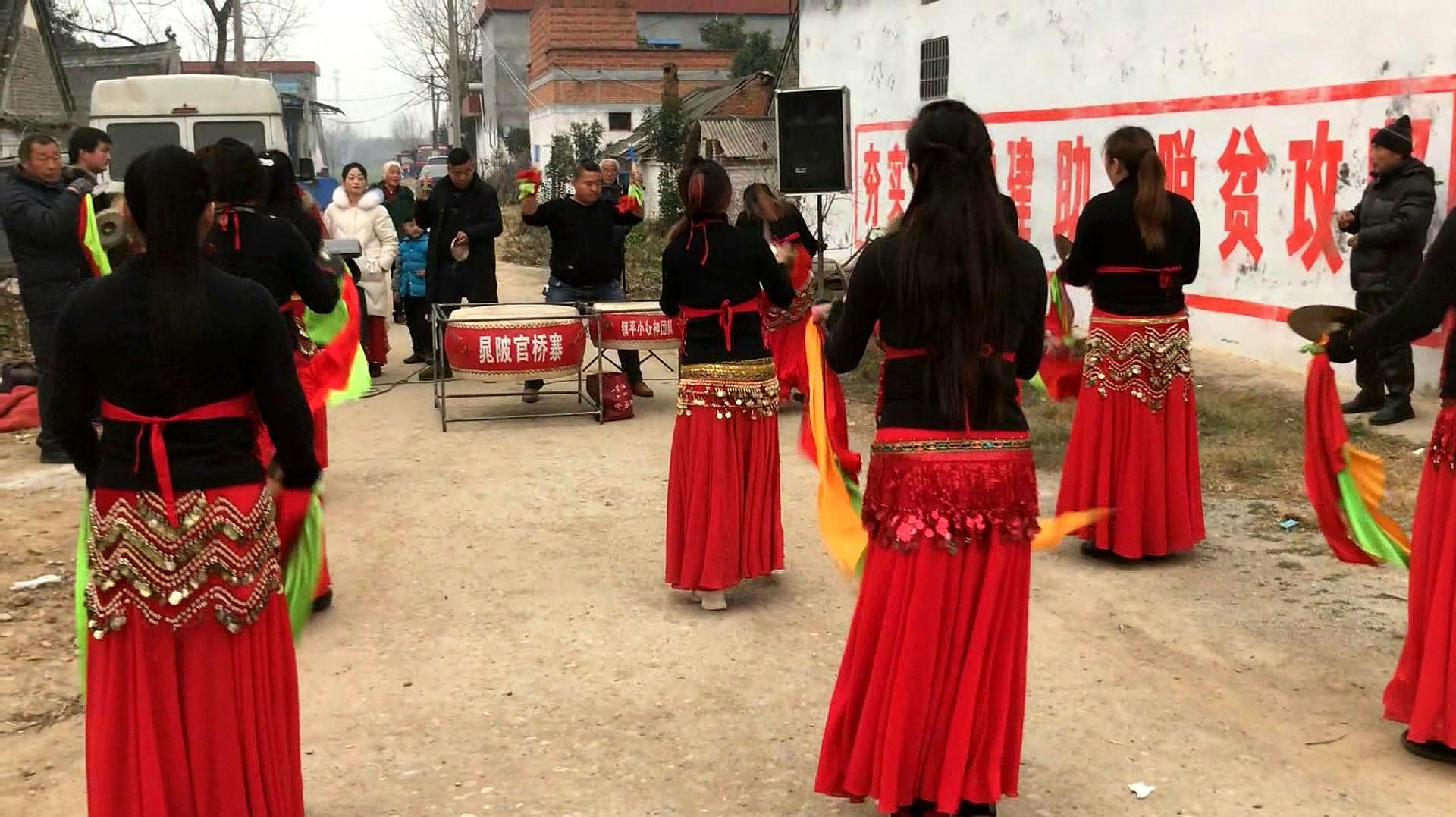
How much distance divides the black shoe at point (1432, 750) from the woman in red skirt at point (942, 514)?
1.47 metres

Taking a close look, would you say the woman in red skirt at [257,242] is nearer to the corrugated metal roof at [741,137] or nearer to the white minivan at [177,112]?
the white minivan at [177,112]

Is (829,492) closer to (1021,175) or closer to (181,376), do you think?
(181,376)

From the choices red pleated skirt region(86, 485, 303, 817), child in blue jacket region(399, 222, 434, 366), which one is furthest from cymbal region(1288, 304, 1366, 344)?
child in blue jacket region(399, 222, 434, 366)

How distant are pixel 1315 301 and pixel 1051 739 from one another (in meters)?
7.08

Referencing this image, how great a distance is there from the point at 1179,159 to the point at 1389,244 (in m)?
3.52

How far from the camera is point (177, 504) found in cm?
311

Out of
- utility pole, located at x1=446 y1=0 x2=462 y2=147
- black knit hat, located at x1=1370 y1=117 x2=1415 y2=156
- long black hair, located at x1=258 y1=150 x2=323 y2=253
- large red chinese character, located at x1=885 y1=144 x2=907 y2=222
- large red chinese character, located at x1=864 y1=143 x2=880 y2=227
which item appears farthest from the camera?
utility pole, located at x1=446 y1=0 x2=462 y2=147

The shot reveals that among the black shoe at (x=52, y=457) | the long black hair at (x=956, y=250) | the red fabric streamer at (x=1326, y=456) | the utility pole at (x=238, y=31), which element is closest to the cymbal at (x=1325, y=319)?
the red fabric streamer at (x=1326, y=456)

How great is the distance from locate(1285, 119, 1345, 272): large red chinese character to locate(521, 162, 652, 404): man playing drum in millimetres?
5156

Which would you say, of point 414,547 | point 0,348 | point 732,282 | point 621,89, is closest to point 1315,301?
point 732,282

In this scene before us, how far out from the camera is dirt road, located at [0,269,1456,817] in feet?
13.3

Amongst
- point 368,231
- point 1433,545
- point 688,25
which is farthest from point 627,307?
point 688,25

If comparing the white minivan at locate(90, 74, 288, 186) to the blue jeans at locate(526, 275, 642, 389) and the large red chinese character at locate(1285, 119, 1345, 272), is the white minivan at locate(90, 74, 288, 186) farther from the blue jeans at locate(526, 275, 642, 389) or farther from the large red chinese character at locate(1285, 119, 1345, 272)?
the large red chinese character at locate(1285, 119, 1345, 272)

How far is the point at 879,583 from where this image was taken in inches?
A: 138
